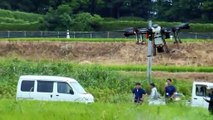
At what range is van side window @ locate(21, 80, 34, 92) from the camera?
78.7 feet

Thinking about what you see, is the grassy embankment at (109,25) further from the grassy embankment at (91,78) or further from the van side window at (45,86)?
the van side window at (45,86)

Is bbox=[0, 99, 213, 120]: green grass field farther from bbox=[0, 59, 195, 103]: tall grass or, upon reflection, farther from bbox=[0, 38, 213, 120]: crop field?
bbox=[0, 59, 195, 103]: tall grass

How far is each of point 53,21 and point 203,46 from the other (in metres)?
21.1

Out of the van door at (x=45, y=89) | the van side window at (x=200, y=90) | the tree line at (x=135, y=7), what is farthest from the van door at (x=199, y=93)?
the tree line at (x=135, y=7)

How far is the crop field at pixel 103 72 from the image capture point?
542 inches

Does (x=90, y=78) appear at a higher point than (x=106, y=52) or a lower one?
lower

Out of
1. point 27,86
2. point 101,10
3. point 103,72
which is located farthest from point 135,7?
point 27,86

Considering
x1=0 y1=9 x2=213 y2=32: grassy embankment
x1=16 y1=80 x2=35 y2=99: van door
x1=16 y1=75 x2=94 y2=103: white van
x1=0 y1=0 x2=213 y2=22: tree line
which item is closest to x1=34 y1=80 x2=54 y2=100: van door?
x1=16 y1=75 x2=94 y2=103: white van

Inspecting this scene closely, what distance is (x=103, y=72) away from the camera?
3362cm

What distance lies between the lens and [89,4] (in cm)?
8338

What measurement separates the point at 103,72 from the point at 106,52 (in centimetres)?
1723

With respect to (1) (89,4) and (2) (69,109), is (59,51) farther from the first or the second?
(2) (69,109)

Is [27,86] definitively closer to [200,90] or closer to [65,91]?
[65,91]

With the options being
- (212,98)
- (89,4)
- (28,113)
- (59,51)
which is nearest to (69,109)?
(28,113)
